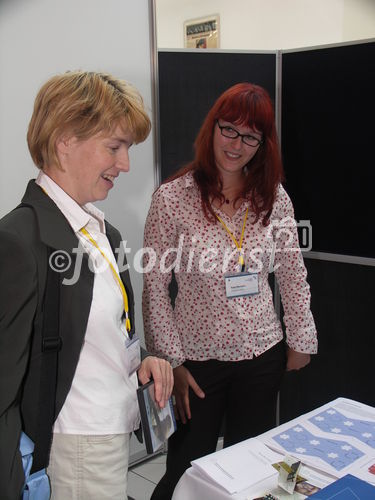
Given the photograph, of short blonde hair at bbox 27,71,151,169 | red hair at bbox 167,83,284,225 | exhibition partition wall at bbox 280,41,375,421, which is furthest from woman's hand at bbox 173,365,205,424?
exhibition partition wall at bbox 280,41,375,421

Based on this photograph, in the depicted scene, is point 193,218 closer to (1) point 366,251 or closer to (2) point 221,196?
(2) point 221,196

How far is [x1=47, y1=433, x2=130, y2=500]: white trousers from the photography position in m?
1.11

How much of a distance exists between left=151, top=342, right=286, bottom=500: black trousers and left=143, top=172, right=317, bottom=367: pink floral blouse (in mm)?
41

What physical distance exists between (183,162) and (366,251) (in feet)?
3.16

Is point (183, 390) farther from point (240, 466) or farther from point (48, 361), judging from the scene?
point (48, 361)

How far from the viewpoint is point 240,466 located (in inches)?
49.2

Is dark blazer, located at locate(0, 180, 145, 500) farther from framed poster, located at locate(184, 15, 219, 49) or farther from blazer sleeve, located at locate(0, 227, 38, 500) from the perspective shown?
framed poster, located at locate(184, 15, 219, 49)

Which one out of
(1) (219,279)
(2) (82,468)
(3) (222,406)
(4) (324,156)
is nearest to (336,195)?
(4) (324,156)

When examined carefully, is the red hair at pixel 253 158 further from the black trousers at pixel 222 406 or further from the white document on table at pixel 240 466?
the white document on table at pixel 240 466

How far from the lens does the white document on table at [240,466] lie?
46.6 inches

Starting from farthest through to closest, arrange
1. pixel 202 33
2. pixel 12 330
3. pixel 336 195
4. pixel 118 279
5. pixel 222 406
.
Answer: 1. pixel 202 33
2. pixel 336 195
3. pixel 222 406
4. pixel 118 279
5. pixel 12 330

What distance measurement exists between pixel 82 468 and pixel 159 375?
0.29 meters

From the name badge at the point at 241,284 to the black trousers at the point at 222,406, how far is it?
0.23m

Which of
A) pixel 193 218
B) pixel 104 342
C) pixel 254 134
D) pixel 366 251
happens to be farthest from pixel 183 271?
pixel 366 251
